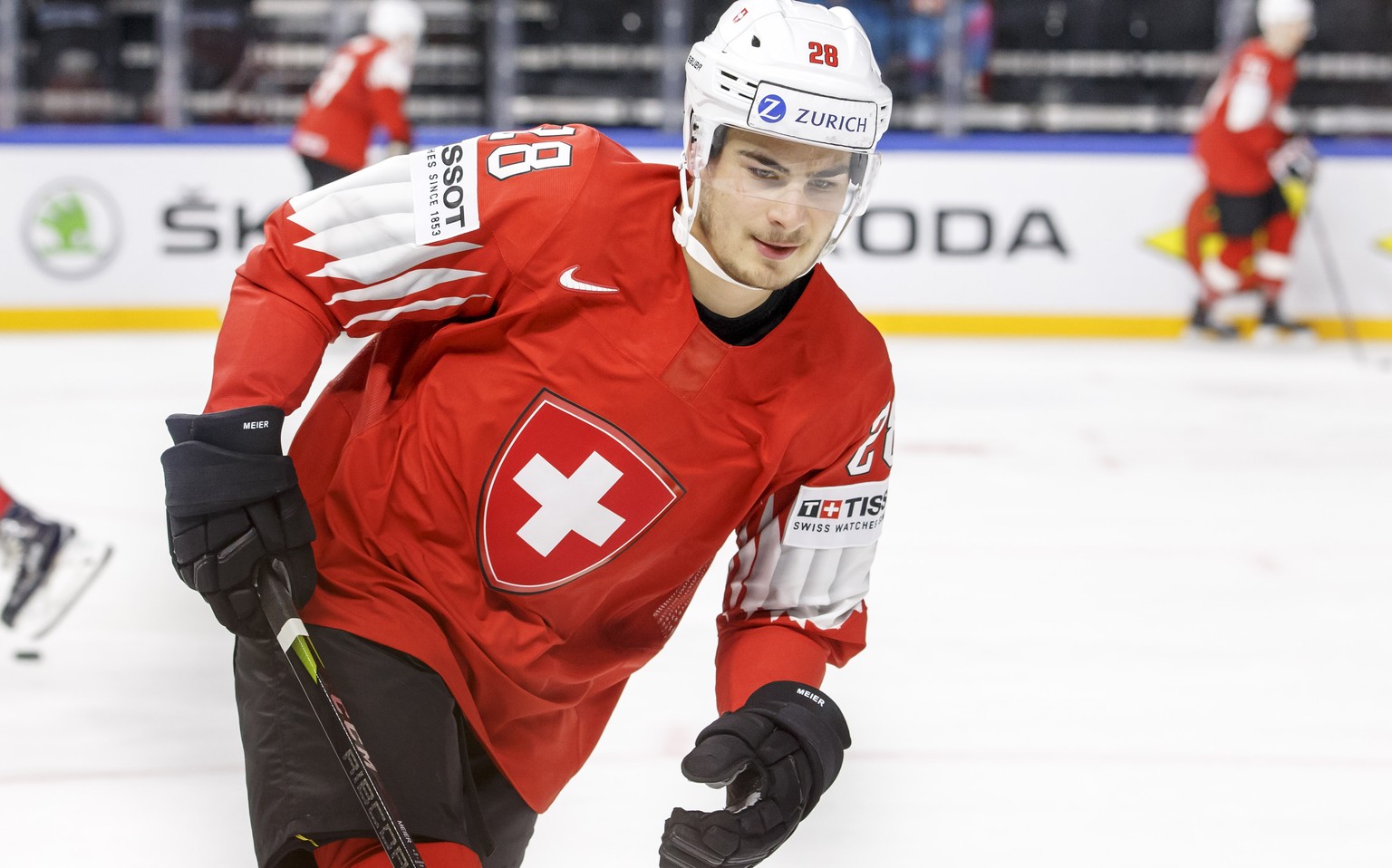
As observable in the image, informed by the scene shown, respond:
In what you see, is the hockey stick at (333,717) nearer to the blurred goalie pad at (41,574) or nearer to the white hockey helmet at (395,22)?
the blurred goalie pad at (41,574)

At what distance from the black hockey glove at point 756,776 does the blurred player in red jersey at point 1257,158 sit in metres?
6.60

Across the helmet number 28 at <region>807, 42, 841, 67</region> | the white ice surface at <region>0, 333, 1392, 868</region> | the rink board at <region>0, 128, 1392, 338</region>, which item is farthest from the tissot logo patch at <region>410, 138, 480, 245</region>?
the rink board at <region>0, 128, 1392, 338</region>

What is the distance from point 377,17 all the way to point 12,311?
219 cm

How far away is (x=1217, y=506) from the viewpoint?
4613 mm

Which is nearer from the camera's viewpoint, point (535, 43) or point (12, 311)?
point (12, 311)

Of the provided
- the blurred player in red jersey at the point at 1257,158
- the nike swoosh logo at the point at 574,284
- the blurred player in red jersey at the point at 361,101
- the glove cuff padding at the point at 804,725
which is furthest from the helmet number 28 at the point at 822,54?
the blurred player in red jersey at the point at 1257,158

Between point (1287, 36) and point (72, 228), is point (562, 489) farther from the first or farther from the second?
point (1287, 36)

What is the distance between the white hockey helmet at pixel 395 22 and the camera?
23.1 feet

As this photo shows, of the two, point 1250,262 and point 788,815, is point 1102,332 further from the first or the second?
point 788,815

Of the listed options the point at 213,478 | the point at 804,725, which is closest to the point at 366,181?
the point at 213,478

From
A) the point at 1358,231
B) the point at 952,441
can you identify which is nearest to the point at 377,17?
the point at 952,441

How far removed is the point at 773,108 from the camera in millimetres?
1535

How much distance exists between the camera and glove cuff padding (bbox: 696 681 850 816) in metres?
1.52

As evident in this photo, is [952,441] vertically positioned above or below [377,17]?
below
